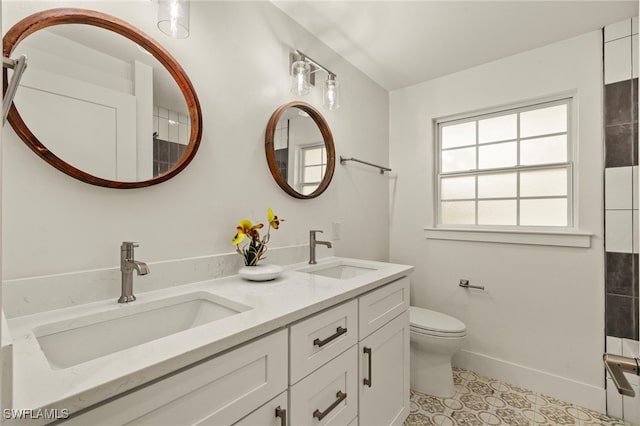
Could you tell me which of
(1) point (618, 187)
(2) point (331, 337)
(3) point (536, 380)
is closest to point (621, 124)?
(1) point (618, 187)

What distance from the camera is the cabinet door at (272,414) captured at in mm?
881

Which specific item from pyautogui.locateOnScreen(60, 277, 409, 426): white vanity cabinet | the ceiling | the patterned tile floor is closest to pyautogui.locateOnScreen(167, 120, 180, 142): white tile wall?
A: pyautogui.locateOnScreen(60, 277, 409, 426): white vanity cabinet

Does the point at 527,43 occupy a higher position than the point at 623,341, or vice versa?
the point at 527,43

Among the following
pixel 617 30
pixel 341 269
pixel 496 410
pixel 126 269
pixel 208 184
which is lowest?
pixel 496 410

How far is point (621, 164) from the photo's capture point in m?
1.87

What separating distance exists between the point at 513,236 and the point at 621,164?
722 mm

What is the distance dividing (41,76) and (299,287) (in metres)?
1.13

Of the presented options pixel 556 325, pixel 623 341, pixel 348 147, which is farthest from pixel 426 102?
pixel 623 341

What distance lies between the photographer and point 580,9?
5.89ft

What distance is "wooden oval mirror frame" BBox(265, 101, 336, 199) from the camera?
1698 millimetres

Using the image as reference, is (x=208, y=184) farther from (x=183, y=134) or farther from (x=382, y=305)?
(x=382, y=305)

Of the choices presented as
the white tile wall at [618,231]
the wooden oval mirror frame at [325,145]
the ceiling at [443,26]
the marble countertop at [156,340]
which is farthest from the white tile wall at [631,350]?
the wooden oval mirror frame at [325,145]

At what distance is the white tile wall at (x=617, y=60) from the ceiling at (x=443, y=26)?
0.14 meters

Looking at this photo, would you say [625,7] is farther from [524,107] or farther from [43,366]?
[43,366]
